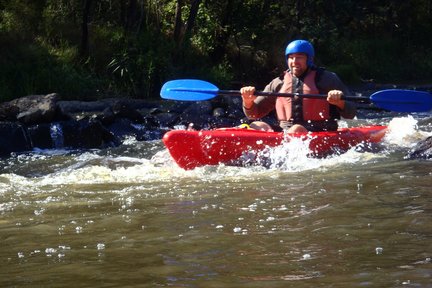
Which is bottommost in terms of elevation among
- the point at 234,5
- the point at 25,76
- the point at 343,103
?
the point at 343,103

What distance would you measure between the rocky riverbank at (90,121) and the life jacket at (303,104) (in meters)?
3.19

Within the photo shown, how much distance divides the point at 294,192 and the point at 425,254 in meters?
1.88

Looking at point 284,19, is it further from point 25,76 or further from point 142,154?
point 142,154

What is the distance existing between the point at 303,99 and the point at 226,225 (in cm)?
324

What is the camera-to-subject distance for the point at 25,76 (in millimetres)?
13477

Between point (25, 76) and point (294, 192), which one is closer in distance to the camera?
point (294, 192)

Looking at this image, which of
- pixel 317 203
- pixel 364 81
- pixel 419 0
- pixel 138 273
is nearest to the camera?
pixel 138 273

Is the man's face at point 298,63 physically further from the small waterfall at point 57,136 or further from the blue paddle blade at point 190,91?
the small waterfall at point 57,136

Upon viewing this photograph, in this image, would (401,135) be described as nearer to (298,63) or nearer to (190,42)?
(298,63)

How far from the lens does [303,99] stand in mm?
7133

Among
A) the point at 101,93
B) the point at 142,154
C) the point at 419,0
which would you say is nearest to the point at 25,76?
the point at 101,93

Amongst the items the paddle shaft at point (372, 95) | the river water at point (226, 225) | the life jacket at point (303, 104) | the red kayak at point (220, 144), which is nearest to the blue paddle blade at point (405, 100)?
the paddle shaft at point (372, 95)

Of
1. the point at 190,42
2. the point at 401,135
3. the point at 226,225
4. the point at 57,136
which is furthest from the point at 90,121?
the point at 190,42

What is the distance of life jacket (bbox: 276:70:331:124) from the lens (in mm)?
7148
